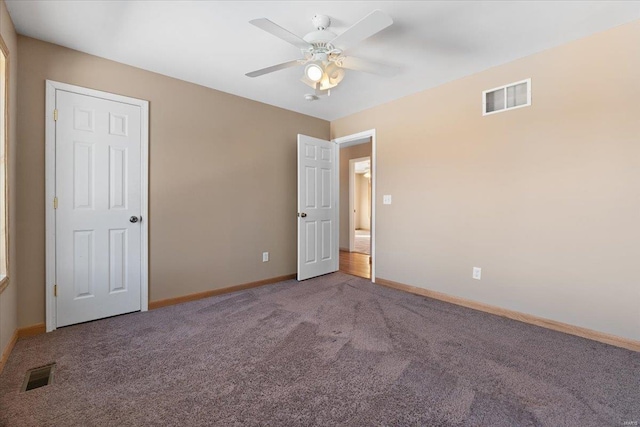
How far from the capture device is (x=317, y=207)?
4164 mm

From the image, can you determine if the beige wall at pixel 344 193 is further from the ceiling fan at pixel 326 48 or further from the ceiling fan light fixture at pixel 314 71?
the ceiling fan light fixture at pixel 314 71

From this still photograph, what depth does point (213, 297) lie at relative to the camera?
3250 mm

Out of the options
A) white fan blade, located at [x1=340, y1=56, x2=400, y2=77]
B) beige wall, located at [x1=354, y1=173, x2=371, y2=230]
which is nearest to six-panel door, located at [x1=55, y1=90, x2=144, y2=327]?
white fan blade, located at [x1=340, y1=56, x2=400, y2=77]

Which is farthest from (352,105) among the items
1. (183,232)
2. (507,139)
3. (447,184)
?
(183,232)

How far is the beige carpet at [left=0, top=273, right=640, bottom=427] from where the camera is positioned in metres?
1.43

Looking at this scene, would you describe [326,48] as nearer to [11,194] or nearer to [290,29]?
[290,29]

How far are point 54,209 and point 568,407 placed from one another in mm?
3941

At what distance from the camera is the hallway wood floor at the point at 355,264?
4.47 m

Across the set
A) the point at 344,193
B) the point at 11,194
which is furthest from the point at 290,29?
the point at 344,193

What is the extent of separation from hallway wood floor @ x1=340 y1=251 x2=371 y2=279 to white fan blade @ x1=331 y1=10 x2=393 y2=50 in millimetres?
3200

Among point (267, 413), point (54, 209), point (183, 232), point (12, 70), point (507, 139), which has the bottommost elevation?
point (267, 413)

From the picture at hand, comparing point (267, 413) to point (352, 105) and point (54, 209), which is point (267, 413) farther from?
point (352, 105)

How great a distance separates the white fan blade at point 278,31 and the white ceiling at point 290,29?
Answer: 234 mm

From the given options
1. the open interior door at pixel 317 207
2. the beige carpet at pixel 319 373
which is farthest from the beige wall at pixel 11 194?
the open interior door at pixel 317 207
